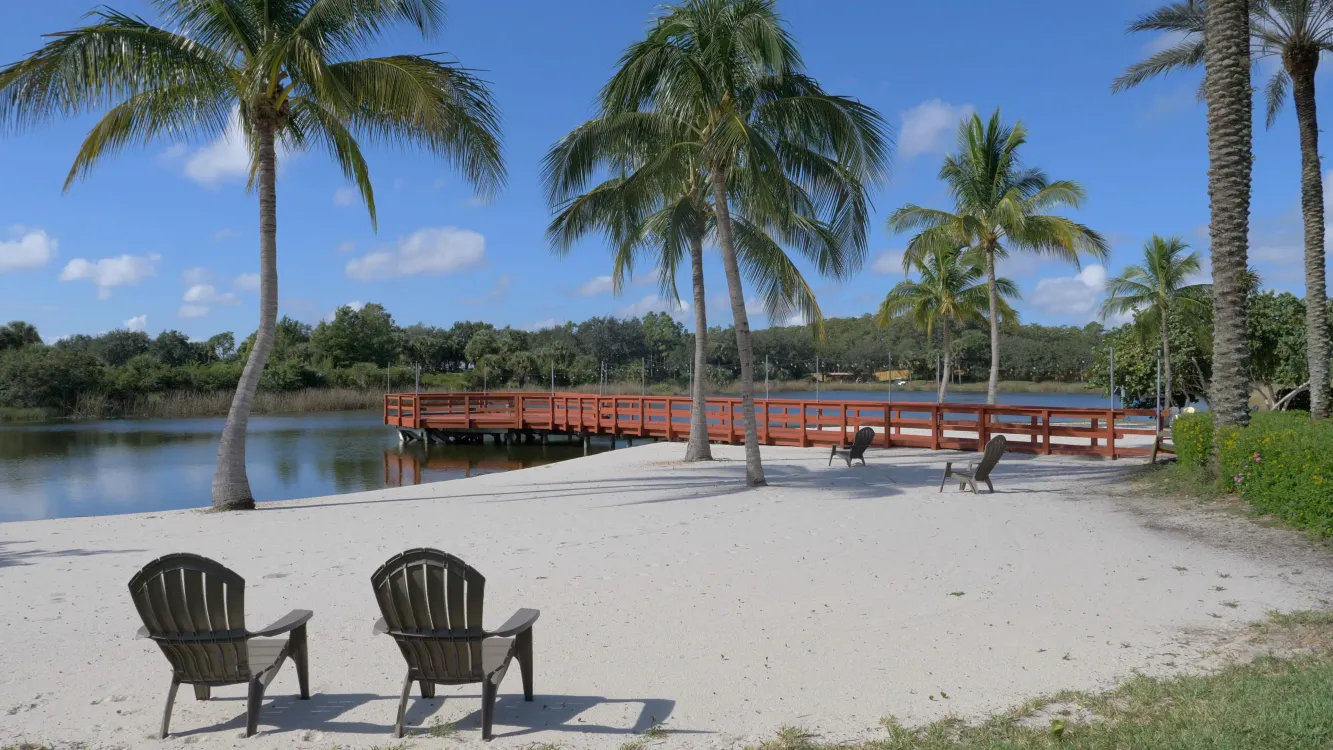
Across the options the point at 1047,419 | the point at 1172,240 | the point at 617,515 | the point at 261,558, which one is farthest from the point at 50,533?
the point at 1172,240

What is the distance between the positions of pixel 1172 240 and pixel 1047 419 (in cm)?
1666

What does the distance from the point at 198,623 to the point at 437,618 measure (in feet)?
3.44

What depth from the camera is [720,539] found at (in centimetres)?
819

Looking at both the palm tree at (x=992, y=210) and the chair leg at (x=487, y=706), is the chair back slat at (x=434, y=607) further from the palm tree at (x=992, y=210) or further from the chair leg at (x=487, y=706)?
the palm tree at (x=992, y=210)

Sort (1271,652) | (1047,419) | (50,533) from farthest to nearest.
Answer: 1. (1047,419)
2. (50,533)
3. (1271,652)

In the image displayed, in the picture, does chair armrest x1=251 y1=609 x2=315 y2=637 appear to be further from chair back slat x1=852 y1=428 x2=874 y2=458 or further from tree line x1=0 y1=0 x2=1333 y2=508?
chair back slat x1=852 y1=428 x2=874 y2=458

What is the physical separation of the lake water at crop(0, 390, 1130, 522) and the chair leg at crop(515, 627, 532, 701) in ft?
44.9

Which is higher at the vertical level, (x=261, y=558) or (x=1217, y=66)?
(x=1217, y=66)

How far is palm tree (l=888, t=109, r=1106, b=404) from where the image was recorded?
2031 centimetres

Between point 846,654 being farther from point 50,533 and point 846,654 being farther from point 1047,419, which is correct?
point 1047,419

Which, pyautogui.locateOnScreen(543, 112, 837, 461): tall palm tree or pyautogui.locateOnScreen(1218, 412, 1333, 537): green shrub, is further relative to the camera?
pyautogui.locateOnScreen(543, 112, 837, 461): tall palm tree

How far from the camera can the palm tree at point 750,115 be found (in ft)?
38.9

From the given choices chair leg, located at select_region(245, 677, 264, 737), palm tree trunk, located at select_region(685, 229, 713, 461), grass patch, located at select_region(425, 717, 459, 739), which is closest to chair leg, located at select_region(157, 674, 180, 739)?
chair leg, located at select_region(245, 677, 264, 737)

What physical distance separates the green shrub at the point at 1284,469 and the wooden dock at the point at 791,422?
5248 millimetres
